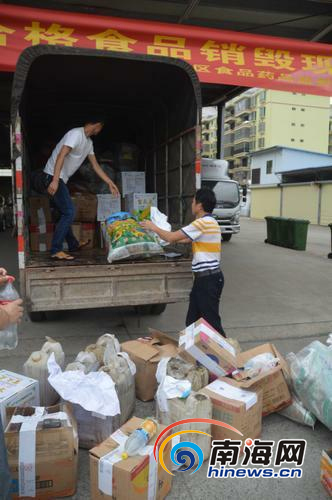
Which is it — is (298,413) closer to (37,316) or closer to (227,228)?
(37,316)

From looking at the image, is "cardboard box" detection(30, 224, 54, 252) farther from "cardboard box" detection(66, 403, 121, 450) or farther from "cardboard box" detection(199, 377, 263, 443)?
"cardboard box" detection(199, 377, 263, 443)

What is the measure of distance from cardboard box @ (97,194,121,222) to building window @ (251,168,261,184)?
121 ft

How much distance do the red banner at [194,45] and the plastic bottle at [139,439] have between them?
169 inches

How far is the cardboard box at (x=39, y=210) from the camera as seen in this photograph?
576 centimetres

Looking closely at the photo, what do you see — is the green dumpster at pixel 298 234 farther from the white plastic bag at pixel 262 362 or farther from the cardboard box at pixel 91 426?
the cardboard box at pixel 91 426

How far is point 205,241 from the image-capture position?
12.7 ft

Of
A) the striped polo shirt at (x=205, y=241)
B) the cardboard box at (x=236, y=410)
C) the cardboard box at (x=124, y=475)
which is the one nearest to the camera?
the cardboard box at (x=124, y=475)

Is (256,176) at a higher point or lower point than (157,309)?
higher

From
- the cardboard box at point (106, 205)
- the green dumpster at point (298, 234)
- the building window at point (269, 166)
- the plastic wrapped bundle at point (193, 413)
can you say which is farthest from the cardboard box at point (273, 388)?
the building window at point (269, 166)

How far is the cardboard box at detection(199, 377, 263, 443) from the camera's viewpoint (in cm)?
268

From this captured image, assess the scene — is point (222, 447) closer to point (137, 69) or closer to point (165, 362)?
point (165, 362)

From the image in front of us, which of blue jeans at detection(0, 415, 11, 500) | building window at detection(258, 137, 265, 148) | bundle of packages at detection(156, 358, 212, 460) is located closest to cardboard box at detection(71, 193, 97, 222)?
bundle of packages at detection(156, 358, 212, 460)

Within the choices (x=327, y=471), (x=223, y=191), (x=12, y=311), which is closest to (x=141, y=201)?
(x=12, y=311)

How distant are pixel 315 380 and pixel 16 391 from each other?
2036 millimetres
